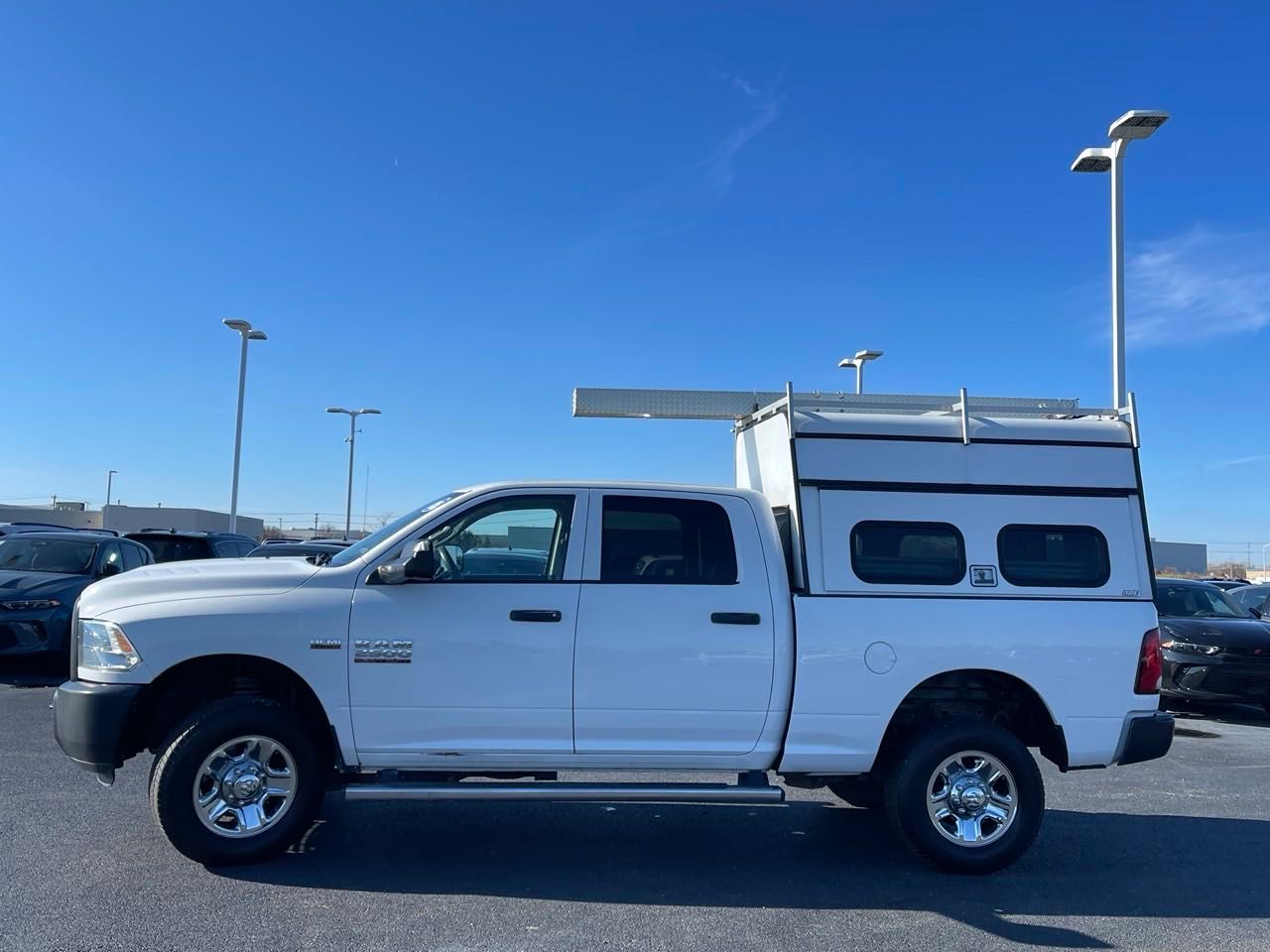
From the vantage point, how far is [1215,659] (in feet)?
36.9

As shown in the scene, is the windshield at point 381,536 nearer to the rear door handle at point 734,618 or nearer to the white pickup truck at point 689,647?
the white pickup truck at point 689,647

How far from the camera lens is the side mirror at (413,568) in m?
5.39

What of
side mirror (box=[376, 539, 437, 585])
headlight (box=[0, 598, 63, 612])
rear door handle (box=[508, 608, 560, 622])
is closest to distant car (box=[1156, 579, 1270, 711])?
rear door handle (box=[508, 608, 560, 622])

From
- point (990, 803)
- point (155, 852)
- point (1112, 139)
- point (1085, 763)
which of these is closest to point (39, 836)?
point (155, 852)

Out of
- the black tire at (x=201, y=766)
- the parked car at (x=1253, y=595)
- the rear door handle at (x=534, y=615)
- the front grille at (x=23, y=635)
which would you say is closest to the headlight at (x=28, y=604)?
the front grille at (x=23, y=635)

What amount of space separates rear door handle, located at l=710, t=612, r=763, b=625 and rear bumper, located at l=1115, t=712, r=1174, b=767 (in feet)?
7.22

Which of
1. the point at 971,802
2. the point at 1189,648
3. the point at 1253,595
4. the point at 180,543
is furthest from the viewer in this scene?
the point at 1253,595

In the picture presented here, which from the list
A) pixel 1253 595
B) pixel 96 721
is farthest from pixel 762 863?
pixel 1253 595

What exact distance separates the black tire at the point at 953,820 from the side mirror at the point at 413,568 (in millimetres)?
2821

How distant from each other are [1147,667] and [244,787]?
4.98m

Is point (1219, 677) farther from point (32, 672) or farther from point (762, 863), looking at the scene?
point (32, 672)

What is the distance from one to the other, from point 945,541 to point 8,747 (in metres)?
7.11

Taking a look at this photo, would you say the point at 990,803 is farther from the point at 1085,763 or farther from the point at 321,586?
the point at 321,586

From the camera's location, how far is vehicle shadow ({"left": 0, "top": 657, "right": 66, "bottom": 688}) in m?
11.2
